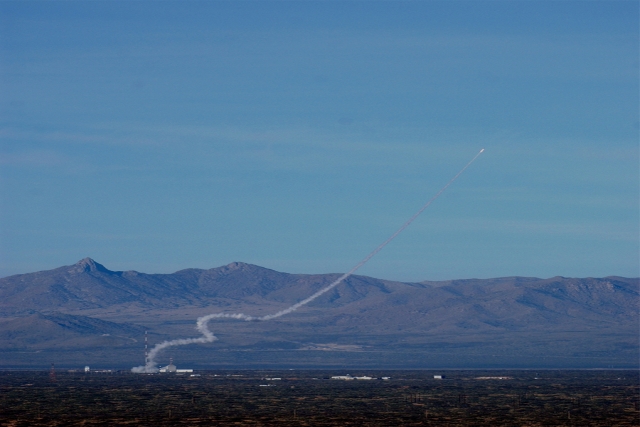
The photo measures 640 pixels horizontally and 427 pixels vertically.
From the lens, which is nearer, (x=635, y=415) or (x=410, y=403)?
(x=635, y=415)

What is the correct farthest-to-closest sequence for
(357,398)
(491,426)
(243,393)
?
1. (243,393)
2. (357,398)
3. (491,426)

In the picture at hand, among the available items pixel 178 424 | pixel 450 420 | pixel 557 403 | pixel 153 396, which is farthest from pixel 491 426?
pixel 153 396

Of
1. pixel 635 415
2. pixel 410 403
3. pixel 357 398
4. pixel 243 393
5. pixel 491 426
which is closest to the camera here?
pixel 491 426

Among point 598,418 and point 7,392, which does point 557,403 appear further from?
point 7,392

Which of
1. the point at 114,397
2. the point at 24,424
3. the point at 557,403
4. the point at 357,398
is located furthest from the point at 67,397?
the point at 557,403

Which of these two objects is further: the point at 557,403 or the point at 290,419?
the point at 557,403

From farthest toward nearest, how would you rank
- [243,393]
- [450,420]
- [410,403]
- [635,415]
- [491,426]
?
[243,393] → [410,403] → [635,415] → [450,420] → [491,426]

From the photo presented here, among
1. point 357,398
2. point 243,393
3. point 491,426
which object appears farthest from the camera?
point 243,393

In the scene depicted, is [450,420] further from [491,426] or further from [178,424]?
[178,424]

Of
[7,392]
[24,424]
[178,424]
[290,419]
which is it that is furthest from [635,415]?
[7,392]
